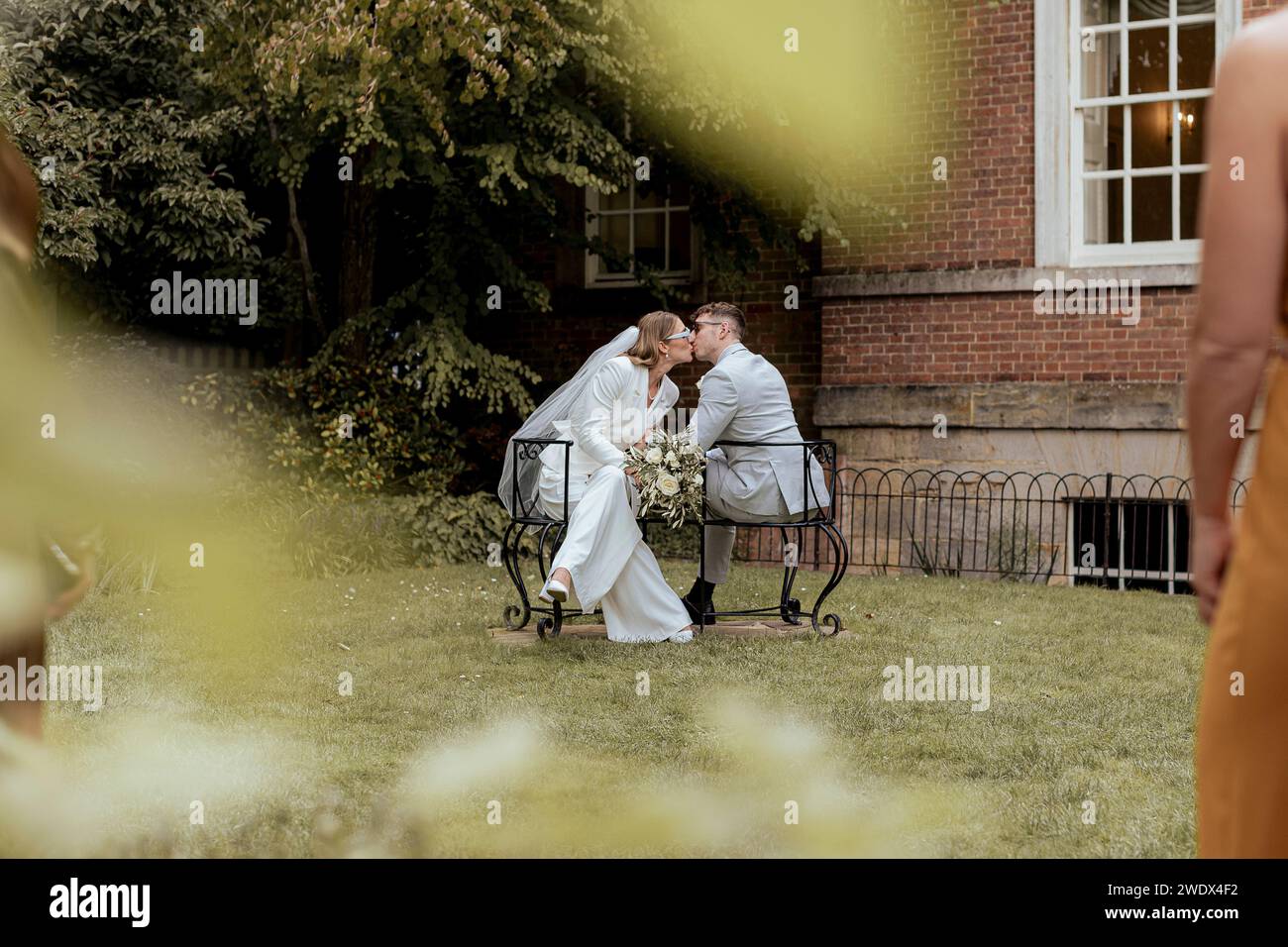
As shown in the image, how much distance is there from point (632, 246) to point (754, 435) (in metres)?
6.73

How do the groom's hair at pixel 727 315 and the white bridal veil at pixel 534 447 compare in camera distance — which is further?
the white bridal veil at pixel 534 447

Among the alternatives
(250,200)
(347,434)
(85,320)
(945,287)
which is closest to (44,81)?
(250,200)

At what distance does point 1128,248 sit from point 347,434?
6713 mm

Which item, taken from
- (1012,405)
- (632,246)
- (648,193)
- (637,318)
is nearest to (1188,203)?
(1012,405)

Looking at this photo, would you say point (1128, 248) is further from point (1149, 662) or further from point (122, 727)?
point (122, 727)

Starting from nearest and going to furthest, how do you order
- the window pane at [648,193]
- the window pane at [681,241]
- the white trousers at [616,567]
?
the white trousers at [616,567] < the window pane at [648,193] < the window pane at [681,241]

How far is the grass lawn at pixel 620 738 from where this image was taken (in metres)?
1.22

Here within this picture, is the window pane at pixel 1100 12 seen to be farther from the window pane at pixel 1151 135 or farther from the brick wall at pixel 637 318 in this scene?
the brick wall at pixel 637 318

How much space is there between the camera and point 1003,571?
11.0m

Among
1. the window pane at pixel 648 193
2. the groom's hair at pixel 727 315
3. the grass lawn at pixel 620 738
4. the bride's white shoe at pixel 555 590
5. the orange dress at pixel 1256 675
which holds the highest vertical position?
the window pane at pixel 648 193

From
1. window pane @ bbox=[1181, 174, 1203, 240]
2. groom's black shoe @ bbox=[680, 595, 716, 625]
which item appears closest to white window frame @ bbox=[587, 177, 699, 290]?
window pane @ bbox=[1181, 174, 1203, 240]

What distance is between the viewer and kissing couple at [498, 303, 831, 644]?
7090mm

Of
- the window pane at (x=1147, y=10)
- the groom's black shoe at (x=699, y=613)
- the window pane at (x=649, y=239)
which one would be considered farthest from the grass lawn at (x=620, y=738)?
the window pane at (x=649, y=239)

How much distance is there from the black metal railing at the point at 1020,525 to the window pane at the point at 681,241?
3155 mm
